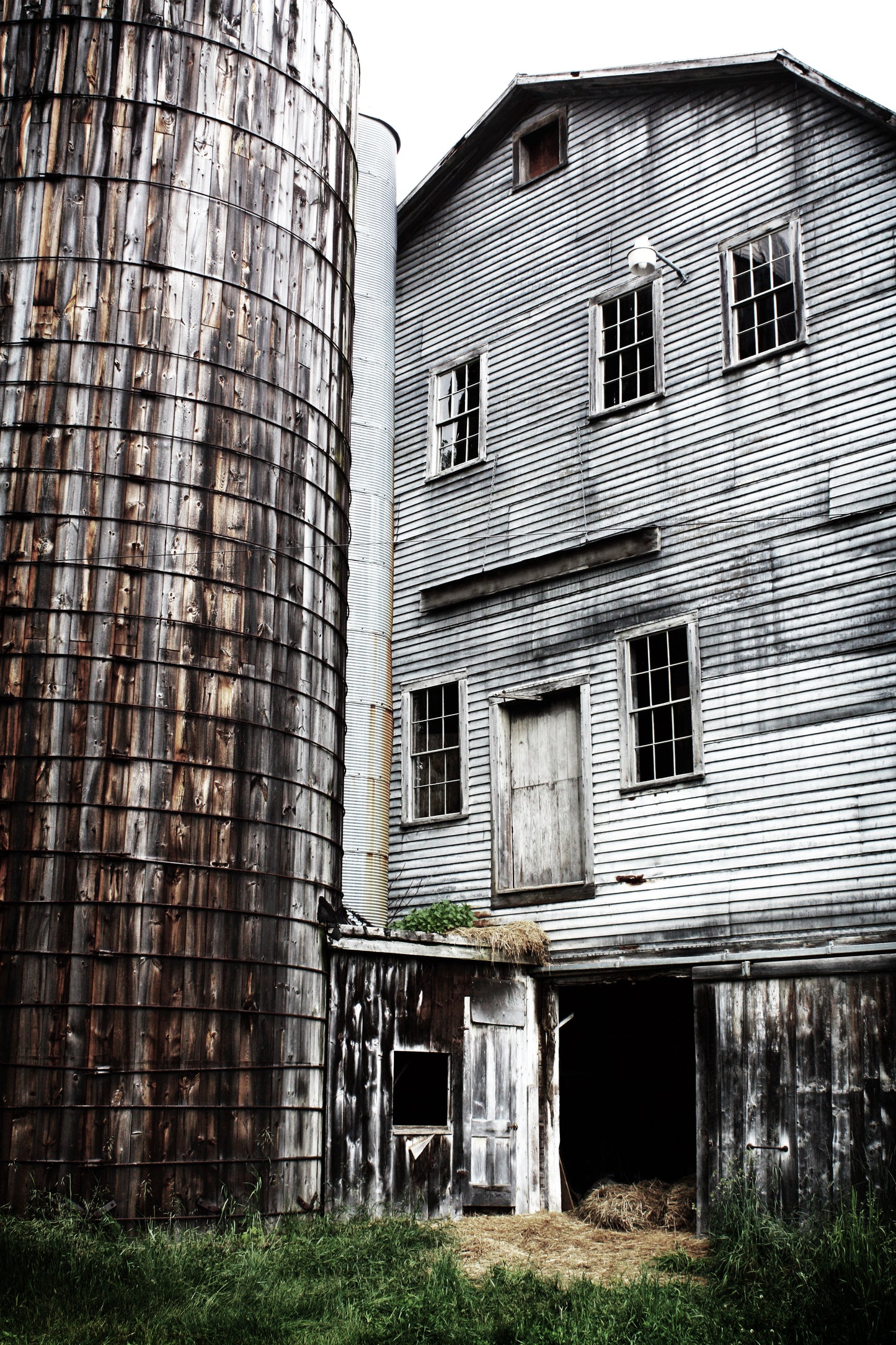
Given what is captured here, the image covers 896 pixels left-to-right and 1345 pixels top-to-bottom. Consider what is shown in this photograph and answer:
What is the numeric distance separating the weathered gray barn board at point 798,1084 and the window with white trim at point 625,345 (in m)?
6.46

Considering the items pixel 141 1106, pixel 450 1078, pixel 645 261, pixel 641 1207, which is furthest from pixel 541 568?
pixel 141 1106

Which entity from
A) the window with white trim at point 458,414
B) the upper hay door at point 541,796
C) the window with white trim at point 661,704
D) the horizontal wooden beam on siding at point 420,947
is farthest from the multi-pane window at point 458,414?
the horizontal wooden beam on siding at point 420,947

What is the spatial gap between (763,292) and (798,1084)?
7686mm

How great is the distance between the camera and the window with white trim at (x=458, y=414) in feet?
54.2

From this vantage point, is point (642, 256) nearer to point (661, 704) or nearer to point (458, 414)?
point (458, 414)

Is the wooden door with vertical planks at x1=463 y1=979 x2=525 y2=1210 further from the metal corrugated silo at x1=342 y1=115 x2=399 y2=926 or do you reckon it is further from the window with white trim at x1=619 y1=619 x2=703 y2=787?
the window with white trim at x1=619 y1=619 x2=703 y2=787

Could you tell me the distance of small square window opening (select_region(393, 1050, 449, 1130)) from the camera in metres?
12.5

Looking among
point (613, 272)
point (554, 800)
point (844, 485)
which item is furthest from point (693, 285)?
point (554, 800)

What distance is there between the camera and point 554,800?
14.4 meters

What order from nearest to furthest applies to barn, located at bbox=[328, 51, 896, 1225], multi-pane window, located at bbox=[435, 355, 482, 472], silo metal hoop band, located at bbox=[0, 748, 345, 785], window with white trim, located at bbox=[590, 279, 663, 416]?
silo metal hoop band, located at bbox=[0, 748, 345, 785]
barn, located at bbox=[328, 51, 896, 1225]
window with white trim, located at bbox=[590, 279, 663, 416]
multi-pane window, located at bbox=[435, 355, 482, 472]

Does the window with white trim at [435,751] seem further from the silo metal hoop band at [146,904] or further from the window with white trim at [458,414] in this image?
the silo metal hoop band at [146,904]

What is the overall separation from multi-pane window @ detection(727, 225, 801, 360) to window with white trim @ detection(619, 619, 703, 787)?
9.75ft

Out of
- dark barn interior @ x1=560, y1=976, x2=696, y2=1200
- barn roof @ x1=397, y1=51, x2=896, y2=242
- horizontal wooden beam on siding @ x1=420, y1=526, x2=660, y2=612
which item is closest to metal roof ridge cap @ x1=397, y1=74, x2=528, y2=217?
barn roof @ x1=397, y1=51, x2=896, y2=242

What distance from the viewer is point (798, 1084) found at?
441 inches
